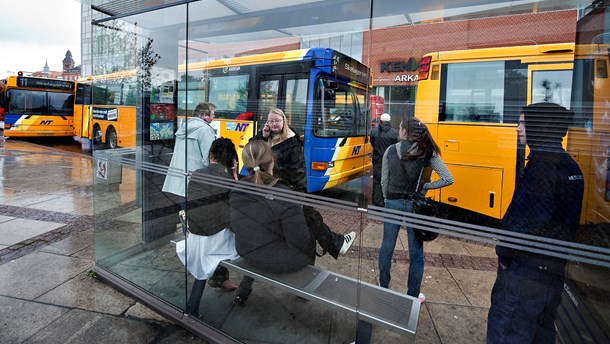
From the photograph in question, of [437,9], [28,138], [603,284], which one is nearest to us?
[603,284]

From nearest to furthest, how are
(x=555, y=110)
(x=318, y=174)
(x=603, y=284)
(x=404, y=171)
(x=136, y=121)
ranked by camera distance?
(x=555, y=110), (x=603, y=284), (x=404, y=171), (x=318, y=174), (x=136, y=121)

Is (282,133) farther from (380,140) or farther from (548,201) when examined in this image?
(548,201)

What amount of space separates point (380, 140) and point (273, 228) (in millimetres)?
1029

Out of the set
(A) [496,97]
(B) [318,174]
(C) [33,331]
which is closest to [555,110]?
(A) [496,97]

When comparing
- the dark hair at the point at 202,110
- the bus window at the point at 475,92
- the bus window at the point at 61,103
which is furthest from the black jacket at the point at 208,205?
the bus window at the point at 61,103

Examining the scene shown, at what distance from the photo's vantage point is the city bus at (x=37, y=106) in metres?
17.3

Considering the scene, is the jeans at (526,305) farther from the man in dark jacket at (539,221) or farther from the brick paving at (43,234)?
the brick paving at (43,234)

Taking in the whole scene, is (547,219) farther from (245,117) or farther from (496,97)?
(245,117)

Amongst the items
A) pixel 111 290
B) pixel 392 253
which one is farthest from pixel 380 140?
pixel 111 290

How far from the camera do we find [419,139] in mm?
2354

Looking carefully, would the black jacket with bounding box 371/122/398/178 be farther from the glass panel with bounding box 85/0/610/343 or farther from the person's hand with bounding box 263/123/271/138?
the person's hand with bounding box 263/123/271/138

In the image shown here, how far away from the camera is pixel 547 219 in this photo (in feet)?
6.22

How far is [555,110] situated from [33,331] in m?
3.99

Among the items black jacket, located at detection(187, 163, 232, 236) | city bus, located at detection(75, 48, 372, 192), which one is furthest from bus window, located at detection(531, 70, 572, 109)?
black jacket, located at detection(187, 163, 232, 236)
